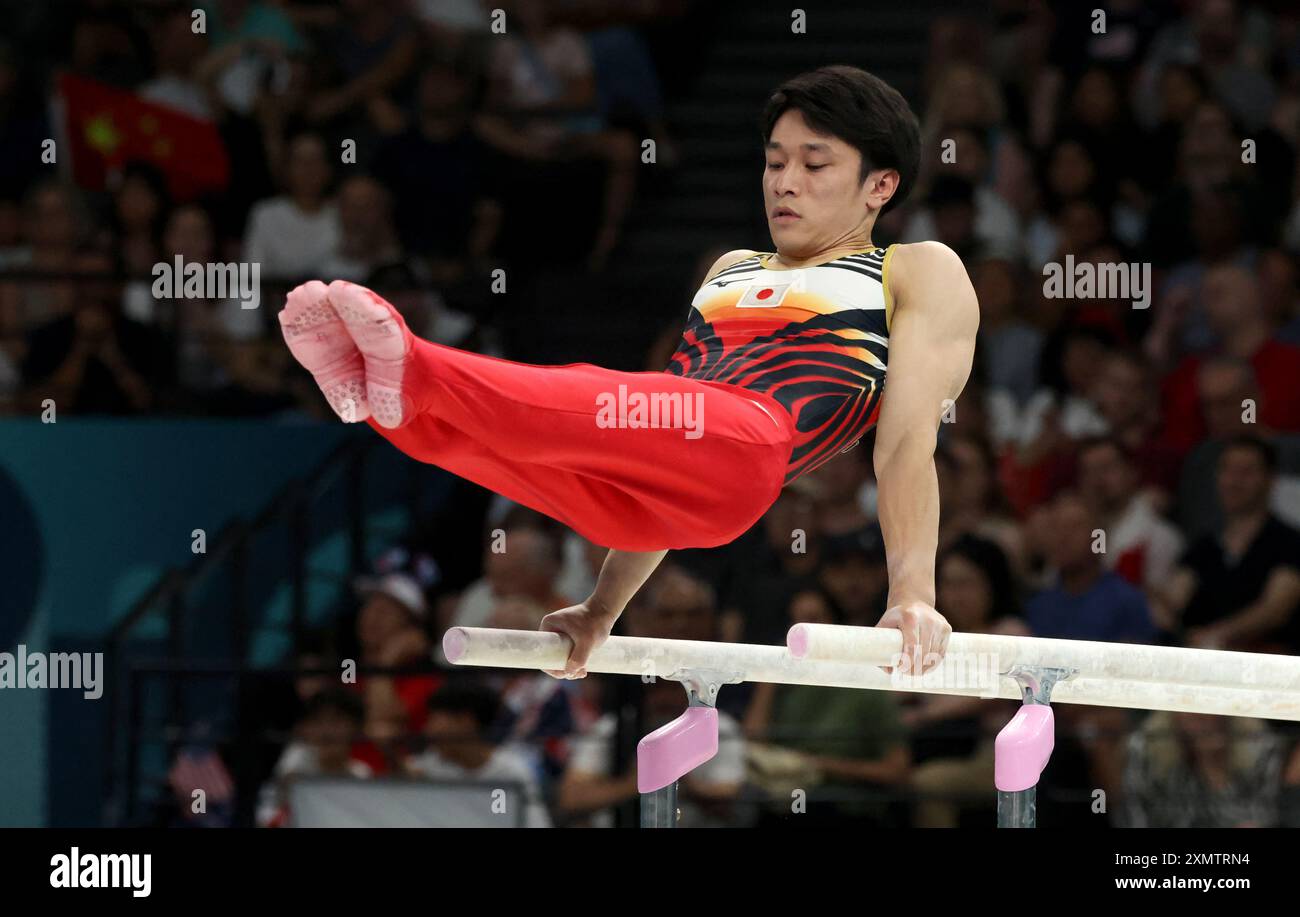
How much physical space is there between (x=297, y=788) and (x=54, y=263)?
3.07 meters

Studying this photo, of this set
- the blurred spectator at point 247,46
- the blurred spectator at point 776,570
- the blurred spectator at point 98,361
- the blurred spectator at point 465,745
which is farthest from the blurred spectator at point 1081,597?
the blurred spectator at point 247,46

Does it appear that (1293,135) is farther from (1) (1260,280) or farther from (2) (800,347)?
(2) (800,347)

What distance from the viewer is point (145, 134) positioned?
26.2 ft

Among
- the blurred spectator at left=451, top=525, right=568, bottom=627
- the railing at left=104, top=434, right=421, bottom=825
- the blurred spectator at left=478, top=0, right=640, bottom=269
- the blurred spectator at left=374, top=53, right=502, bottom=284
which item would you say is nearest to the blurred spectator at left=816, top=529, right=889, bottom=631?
the blurred spectator at left=451, top=525, right=568, bottom=627

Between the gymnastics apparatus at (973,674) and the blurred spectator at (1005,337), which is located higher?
the blurred spectator at (1005,337)

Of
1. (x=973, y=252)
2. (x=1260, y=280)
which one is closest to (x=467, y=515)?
(x=973, y=252)

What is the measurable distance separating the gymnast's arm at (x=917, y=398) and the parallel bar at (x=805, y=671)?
0.69ft

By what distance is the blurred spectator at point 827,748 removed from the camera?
5539 millimetres

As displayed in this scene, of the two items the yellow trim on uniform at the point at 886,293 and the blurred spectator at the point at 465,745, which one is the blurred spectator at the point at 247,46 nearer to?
the blurred spectator at the point at 465,745

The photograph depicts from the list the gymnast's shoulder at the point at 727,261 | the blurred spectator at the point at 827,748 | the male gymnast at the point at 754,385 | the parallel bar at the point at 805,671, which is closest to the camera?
the male gymnast at the point at 754,385

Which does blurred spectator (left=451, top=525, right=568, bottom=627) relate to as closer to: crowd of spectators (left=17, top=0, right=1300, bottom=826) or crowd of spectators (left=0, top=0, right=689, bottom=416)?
crowd of spectators (left=17, top=0, right=1300, bottom=826)

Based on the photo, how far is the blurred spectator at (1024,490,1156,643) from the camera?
235 inches

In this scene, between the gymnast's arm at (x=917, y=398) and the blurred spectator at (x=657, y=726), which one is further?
the blurred spectator at (x=657, y=726)

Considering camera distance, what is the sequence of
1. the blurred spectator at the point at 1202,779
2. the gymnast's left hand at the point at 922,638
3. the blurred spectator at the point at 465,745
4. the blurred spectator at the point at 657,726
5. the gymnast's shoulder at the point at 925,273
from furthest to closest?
1. the blurred spectator at the point at 465,745
2. the blurred spectator at the point at 657,726
3. the blurred spectator at the point at 1202,779
4. the gymnast's shoulder at the point at 925,273
5. the gymnast's left hand at the point at 922,638
